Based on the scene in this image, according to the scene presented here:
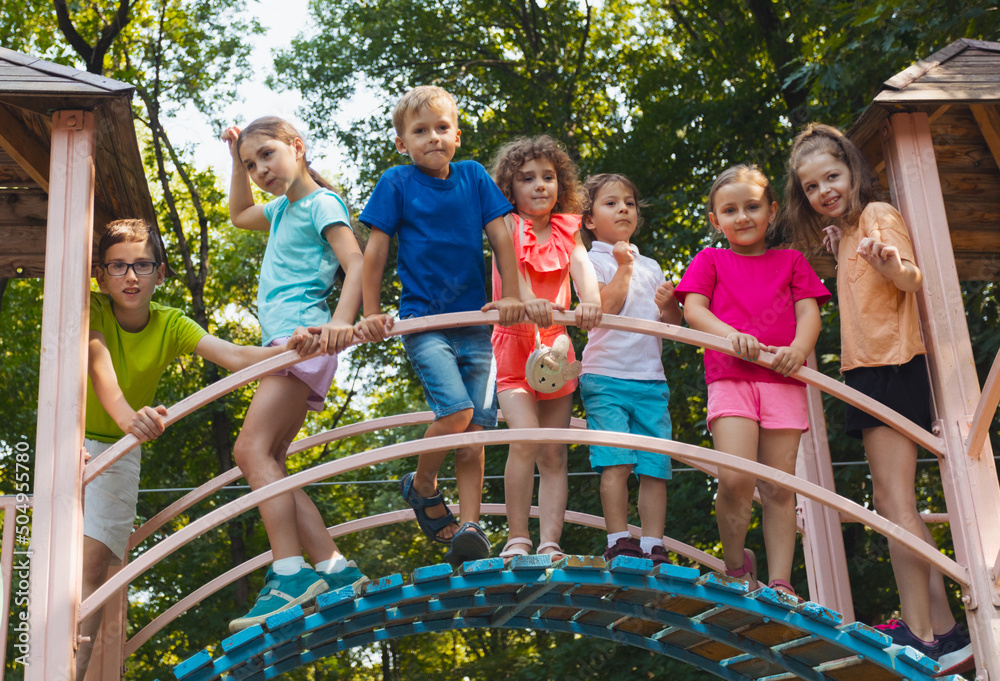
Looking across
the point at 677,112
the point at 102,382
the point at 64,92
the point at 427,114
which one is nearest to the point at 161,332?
the point at 102,382

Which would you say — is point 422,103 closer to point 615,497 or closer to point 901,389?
point 615,497

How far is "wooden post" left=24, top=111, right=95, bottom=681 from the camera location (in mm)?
3486

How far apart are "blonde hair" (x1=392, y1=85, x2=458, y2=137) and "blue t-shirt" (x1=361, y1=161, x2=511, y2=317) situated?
0.21 metres

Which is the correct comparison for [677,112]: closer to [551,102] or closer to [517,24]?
[551,102]

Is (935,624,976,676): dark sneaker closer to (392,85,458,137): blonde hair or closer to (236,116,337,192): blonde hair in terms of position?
(392,85,458,137): blonde hair

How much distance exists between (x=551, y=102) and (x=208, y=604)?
294 inches

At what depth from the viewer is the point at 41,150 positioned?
4438 millimetres

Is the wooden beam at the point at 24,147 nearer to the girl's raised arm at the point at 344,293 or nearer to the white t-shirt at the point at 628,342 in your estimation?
the girl's raised arm at the point at 344,293

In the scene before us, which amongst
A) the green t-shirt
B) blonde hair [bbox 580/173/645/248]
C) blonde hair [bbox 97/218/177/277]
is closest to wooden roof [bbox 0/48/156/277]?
blonde hair [bbox 97/218/177/277]

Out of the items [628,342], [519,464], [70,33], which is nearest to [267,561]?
[519,464]

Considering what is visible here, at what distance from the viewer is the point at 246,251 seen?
15.6m

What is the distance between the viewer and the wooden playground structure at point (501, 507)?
3.61m

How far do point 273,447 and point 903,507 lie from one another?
2.57m

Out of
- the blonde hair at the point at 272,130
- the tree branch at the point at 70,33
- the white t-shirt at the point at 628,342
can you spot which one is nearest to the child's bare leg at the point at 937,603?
the white t-shirt at the point at 628,342
